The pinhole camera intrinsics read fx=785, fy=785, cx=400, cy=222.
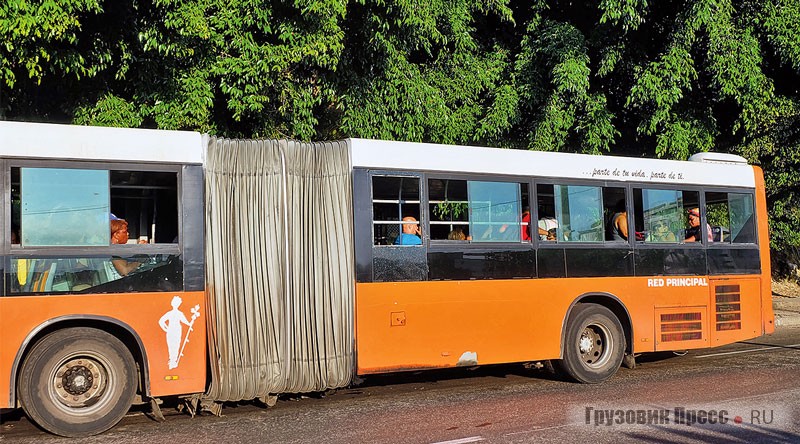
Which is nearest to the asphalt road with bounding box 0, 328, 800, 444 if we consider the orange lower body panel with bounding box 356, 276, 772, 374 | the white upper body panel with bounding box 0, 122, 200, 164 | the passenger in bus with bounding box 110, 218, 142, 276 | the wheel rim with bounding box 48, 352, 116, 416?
the wheel rim with bounding box 48, 352, 116, 416

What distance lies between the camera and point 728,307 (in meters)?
10.9

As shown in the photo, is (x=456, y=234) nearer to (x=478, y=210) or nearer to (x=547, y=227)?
(x=478, y=210)

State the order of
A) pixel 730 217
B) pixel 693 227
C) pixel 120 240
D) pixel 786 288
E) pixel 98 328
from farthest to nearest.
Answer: pixel 786 288 < pixel 730 217 < pixel 693 227 < pixel 120 240 < pixel 98 328

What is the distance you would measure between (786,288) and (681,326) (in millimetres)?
13967

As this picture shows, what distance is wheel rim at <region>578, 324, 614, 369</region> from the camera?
10.0m

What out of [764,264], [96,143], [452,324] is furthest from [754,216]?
[96,143]

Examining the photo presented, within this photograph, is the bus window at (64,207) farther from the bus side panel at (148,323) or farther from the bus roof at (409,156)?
the bus side panel at (148,323)

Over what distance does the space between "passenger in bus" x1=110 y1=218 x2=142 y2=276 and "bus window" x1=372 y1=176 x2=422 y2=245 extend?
2514 mm

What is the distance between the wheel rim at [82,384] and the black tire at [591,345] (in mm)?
5380

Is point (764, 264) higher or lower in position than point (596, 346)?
higher

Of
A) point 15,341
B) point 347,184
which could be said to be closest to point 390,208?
point 347,184

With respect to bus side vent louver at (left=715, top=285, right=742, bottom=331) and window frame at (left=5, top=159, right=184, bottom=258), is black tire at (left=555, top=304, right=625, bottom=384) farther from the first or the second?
window frame at (left=5, top=159, right=184, bottom=258)

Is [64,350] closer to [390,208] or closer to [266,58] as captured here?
[390,208]

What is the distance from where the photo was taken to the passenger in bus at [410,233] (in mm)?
8648
